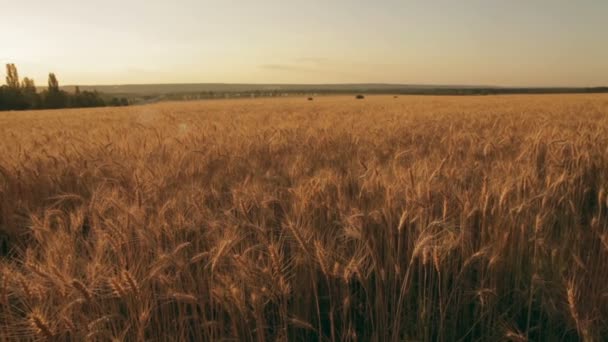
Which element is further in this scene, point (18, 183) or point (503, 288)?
point (18, 183)

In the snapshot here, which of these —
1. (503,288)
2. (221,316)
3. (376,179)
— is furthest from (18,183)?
(503,288)

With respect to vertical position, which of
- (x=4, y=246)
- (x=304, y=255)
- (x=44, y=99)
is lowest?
(x=4, y=246)

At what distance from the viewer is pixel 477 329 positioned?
1438 mm

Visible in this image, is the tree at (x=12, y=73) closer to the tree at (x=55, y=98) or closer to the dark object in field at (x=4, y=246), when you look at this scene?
the tree at (x=55, y=98)

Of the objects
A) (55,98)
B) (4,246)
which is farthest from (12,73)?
(4,246)

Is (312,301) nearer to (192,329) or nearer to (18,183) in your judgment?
(192,329)

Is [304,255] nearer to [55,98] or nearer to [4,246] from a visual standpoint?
[4,246]

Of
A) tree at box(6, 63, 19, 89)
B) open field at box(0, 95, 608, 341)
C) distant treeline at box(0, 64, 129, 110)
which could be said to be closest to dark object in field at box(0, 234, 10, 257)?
open field at box(0, 95, 608, 341)

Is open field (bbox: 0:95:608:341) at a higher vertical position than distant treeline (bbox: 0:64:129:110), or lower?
lower

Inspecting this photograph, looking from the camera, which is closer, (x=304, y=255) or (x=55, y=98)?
(x=304, y=255)

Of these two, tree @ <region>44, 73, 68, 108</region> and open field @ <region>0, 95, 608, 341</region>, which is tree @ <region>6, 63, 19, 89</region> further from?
open field @ <region>0, 95, 608, 341</region>

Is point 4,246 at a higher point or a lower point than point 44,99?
lower

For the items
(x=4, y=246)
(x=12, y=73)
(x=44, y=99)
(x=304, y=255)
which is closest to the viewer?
(x=304, y=255)

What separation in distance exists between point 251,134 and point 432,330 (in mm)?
3674
